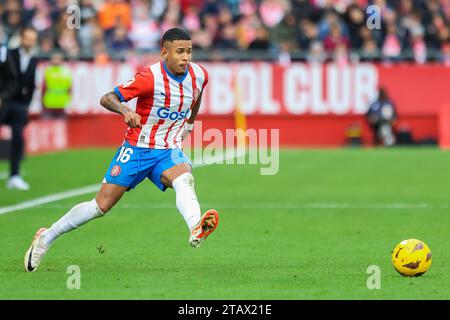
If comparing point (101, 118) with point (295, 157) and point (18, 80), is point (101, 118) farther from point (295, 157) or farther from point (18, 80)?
point (18, 80)

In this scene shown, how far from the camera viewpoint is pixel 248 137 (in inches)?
1067

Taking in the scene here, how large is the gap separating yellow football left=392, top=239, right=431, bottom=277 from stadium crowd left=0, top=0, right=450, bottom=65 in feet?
59.0

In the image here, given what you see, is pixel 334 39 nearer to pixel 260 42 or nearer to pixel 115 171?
pixel 260 42

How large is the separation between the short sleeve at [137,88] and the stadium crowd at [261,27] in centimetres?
1700

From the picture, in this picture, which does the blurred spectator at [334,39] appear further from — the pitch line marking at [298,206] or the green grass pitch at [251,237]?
the pitch line marking at [298,206]

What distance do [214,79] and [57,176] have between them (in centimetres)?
812

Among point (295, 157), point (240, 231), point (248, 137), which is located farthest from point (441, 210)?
point (248, 137)

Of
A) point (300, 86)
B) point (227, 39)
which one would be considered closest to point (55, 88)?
point (227, 39)

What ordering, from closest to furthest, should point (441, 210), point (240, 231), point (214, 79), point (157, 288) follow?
point (157, 288) < point (240, 231) < point (441, 210) < point (214, 79)

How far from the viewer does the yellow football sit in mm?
9211

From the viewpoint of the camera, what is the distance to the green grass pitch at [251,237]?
28.8 feet

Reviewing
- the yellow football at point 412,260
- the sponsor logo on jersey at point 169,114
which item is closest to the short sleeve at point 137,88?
the sponsor logo on jersey at point 169,114

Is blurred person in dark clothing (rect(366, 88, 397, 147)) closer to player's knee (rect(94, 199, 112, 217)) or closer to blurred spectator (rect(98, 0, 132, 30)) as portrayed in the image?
blurred spectator (rect(98, 0, 132, 30))
